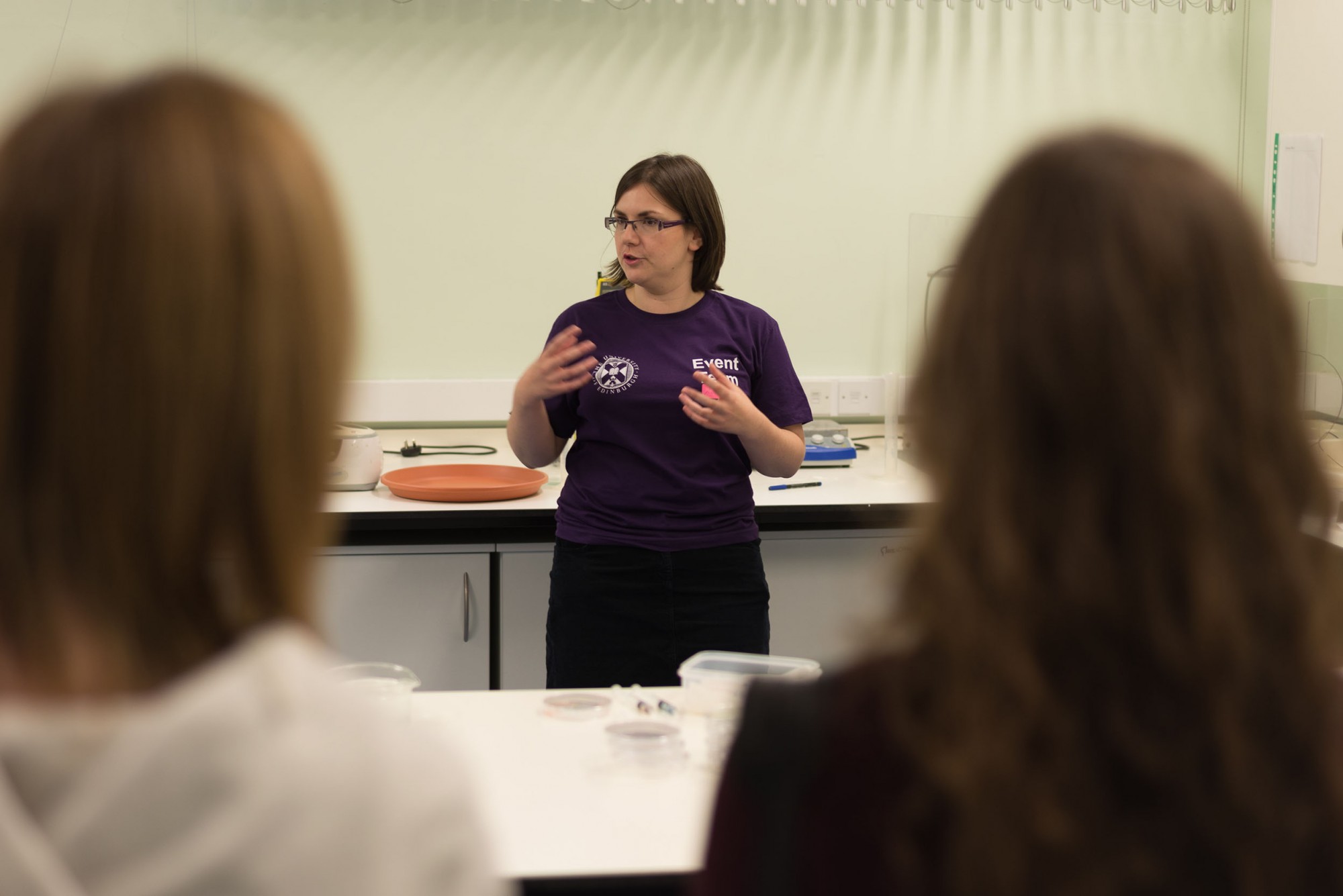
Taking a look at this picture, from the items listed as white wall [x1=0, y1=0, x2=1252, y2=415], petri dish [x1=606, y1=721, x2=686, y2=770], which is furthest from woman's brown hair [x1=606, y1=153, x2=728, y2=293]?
white wall [x1=0, y1=0, x2=1252, y2=415]

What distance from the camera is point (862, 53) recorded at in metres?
3.90

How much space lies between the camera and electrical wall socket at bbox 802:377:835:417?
13.0 feet

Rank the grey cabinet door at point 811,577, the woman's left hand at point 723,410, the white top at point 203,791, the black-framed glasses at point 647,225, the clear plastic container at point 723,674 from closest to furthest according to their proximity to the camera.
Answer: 1. the white top at point 203,791
2. the clear plastic container at point 723,674
3. the woman's left hand at point 723,410
4. the black-framed glasses at point 647,225
5. the grey cabinet door at point 811,577

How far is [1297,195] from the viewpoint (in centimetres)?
337

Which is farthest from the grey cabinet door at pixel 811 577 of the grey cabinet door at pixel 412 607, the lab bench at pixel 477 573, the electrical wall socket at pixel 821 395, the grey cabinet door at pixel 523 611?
the electrical wall socket at pixel 821 395

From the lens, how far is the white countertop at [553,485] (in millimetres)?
3014

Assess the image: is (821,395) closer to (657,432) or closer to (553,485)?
(553,485)

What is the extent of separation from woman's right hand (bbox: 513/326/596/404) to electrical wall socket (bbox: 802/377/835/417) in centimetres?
160

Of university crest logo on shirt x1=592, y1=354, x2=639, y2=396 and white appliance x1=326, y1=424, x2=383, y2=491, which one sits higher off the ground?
university crest logo on shirt x1=592, y1=354, x2=639, y2=396

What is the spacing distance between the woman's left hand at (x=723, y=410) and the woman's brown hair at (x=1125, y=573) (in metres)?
1.70

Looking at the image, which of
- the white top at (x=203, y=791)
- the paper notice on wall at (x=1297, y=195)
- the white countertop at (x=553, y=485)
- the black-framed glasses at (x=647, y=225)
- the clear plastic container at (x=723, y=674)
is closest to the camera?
the white top at (x=203, y=791)

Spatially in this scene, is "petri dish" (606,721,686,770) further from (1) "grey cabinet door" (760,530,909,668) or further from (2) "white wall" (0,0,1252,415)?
(2) "white wall" (0,0,1252,415)

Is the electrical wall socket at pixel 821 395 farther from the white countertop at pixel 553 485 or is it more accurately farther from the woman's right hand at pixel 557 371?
the woman's right hand at pixel 557 371

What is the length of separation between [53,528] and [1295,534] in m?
0.65
